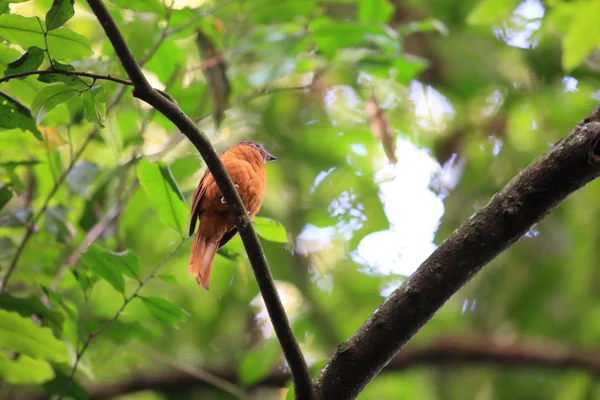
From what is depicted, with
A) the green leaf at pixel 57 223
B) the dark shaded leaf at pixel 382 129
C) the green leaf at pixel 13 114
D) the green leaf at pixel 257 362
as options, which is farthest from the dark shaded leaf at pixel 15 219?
the dark shaded leaf at pixel 382 129

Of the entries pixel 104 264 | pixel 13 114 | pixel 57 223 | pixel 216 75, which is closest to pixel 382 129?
pixel 216 75

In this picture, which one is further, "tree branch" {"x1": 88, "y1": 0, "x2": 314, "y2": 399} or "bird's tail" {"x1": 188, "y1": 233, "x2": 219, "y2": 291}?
"bird's tail" {"x1": 188, "y1": 233, "x2": 219, "y2": 291}

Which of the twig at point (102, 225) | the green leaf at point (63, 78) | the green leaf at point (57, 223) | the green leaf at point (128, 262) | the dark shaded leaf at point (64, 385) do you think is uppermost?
the twig at point (102, 225)

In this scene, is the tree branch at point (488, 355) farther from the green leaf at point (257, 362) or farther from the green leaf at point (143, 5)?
the green leaf at point (143, 5)

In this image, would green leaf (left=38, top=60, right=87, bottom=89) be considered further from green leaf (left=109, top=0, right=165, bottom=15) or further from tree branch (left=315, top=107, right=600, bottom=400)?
tree branch (left=315, top=107, right=600, bottom=400)

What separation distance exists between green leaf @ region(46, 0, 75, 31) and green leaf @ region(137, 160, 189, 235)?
0.56 meters

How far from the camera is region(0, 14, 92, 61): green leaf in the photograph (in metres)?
1.70

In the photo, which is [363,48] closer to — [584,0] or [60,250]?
[584,0]

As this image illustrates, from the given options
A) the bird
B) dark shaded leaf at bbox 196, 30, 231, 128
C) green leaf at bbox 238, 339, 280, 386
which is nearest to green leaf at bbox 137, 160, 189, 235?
the bird

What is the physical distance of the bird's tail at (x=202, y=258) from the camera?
245 centimetres

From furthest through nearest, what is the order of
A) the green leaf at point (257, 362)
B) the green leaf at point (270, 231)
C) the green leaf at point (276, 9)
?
the green leaf at point (276, 9)
the green leaf at point (257, 362)
the green leaf at point (270, 231)

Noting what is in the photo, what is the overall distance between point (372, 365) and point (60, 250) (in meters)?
1.63

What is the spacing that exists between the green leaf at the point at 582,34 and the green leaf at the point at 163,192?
6.00 feet

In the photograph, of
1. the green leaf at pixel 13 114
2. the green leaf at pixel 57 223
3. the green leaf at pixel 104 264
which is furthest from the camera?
the green leaf at pixel 57 223
